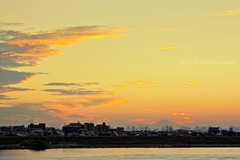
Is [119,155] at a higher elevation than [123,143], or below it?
below

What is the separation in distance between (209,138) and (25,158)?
114110 millimetres

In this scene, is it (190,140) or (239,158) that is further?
(190,140)

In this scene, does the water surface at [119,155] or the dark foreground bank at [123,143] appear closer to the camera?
the water surface at [119,155]

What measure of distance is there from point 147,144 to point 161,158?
223ft

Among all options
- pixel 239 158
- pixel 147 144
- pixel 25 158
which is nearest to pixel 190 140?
pixel 147 144

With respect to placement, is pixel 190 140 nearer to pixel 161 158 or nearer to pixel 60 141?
pixel 60 141

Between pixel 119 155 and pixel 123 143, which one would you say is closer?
pixel 119 155

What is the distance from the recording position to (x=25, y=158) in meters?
108

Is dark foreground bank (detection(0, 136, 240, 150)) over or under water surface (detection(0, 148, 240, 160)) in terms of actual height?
over

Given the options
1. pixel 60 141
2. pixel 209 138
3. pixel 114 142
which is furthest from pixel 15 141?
pixel 209 138

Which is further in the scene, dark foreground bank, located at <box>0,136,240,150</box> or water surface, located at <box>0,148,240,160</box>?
dark foreground bank, located at <box>0,136,240,150</box>

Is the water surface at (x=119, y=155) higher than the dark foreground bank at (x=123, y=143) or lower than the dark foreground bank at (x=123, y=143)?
lower

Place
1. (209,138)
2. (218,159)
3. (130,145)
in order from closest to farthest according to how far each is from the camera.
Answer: (218,159)
(130,145)
(209,138)

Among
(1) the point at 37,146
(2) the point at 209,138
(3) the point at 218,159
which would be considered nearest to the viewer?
(3) the point at 218,159
